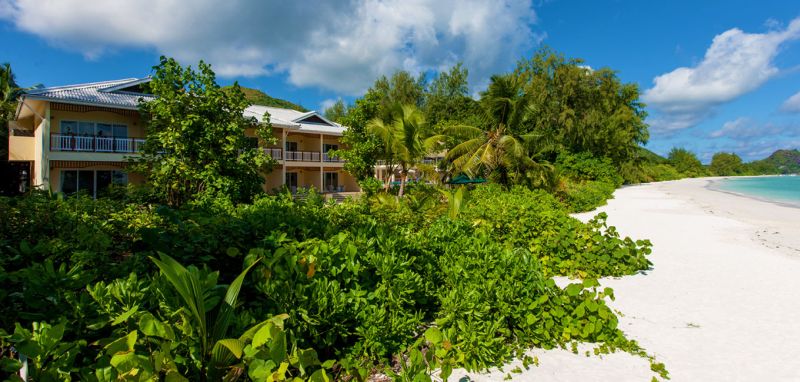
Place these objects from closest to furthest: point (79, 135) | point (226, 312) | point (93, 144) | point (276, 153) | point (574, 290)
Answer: point (226, 312) → point (574, 290) → point (93, 144) → point (79, 135) → point (276, 153)

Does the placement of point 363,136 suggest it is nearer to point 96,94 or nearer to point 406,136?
point 406,136

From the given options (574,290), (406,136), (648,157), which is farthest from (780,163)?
(574,290)

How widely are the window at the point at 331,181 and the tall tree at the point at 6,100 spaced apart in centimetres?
1824

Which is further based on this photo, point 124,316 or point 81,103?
point 81,103

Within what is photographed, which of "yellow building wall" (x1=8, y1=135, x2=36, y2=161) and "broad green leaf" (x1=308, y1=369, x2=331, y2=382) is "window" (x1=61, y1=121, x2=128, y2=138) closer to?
"yellow building wall" (x1=8, y1=135, x2=36, y2=161)

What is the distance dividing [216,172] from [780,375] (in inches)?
343

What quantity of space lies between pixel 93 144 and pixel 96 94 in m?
2.34

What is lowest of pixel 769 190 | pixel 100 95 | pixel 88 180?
pixel 769 190

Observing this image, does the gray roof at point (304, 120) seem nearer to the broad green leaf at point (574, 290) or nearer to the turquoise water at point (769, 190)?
the broad green leaf at point (574, 290)

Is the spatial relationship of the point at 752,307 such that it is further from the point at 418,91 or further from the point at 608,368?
the point at 418,91

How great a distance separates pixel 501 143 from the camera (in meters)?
17.6

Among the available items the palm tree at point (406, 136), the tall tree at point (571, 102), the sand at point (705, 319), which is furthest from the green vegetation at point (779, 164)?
the sand at point (705, 319)

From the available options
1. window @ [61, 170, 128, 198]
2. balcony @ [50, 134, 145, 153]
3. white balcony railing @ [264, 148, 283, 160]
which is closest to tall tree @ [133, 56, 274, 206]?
balcony @ [50, 134, 145, 153]

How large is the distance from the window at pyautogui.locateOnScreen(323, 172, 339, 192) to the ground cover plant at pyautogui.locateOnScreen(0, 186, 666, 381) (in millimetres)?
25407
